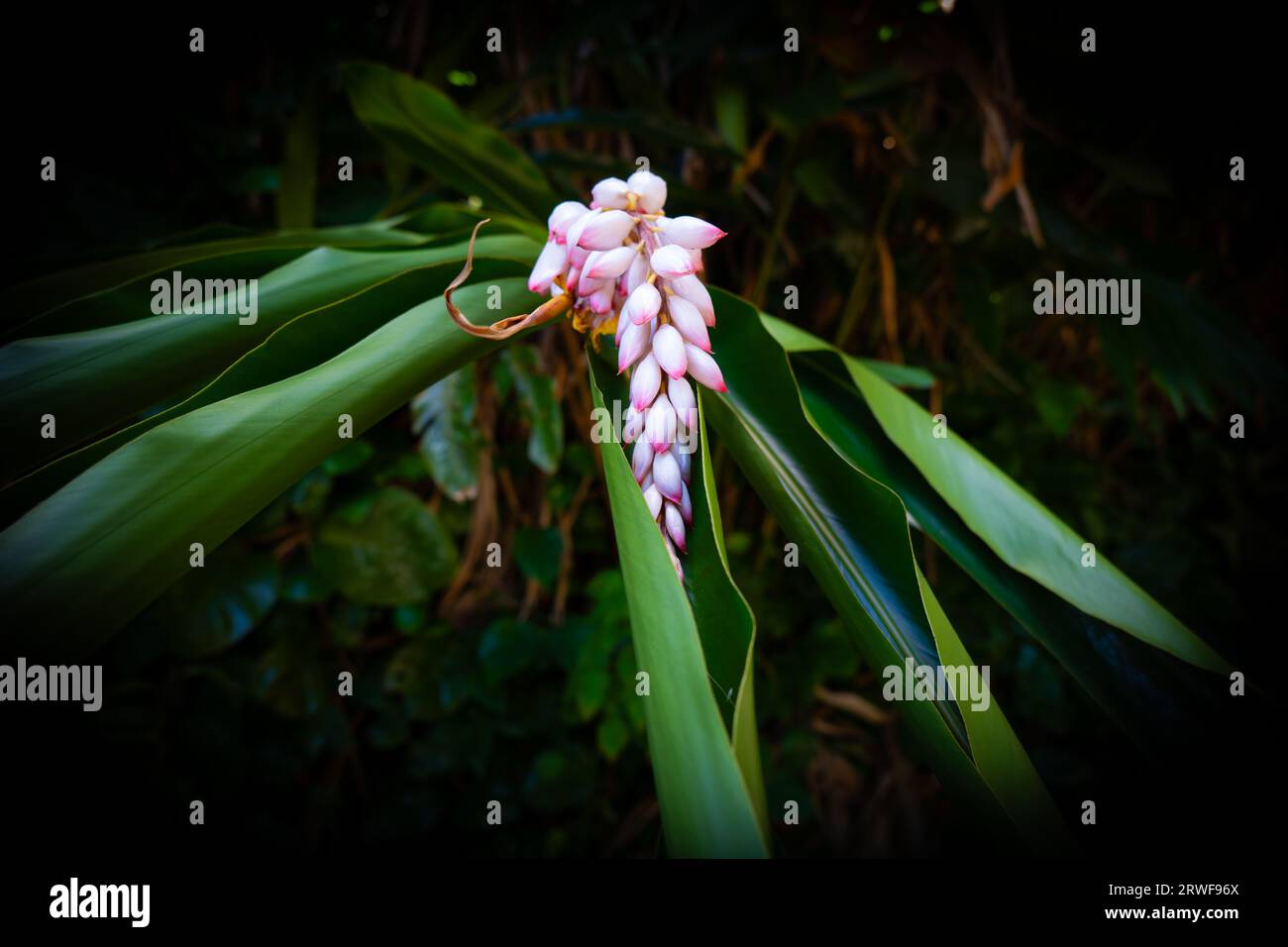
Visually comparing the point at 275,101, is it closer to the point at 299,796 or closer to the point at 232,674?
the point at 232,674

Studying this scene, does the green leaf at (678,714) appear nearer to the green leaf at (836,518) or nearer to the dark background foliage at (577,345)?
the green leaf at (836,518)

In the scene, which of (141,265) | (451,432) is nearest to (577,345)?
(451,432)

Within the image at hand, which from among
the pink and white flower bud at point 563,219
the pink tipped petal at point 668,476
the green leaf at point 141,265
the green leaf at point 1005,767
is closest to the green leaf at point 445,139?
the green leaf at point 141,265

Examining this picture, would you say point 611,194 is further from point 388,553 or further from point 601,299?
point 388,553

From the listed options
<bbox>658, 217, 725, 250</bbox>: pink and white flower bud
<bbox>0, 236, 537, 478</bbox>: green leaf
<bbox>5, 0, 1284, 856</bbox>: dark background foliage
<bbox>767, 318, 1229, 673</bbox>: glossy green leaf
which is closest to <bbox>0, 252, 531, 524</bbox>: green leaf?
<bbox>0, 236, 537, 478</bbox>: green leaf

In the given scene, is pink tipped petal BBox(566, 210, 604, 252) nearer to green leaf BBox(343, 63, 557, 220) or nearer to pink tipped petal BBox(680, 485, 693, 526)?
pink tipped petal BBox(680, 485, 693, 526)

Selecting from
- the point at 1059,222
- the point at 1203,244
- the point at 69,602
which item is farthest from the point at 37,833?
the point at 1203,244
